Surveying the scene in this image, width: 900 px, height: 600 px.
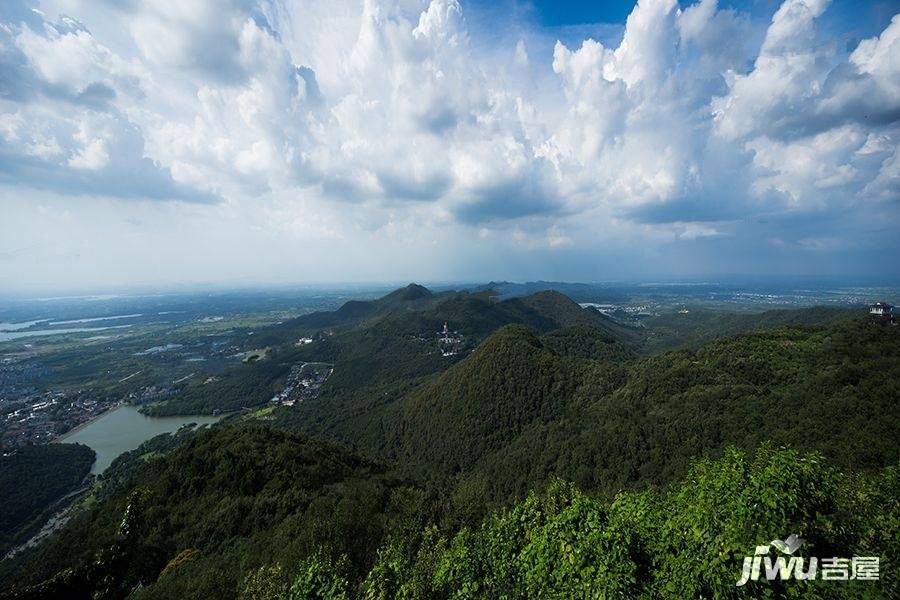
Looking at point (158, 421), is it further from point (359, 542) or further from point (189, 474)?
point (359, 542)

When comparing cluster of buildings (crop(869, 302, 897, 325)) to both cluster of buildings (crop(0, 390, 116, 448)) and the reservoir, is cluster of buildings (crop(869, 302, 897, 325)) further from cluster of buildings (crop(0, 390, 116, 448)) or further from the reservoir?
cluster of buildings (crop(0, 390, 116, 448))

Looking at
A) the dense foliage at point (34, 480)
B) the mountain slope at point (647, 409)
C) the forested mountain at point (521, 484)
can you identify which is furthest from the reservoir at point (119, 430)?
the mountain slope at point (647, 409)

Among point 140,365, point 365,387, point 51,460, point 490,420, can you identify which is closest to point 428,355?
point 365,387

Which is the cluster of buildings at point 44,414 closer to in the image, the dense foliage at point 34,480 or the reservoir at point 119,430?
the reservoir at point 119,430

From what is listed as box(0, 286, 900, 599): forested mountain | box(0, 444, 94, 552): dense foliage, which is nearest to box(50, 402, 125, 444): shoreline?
box(0, 444, 94, 552): dense foliage

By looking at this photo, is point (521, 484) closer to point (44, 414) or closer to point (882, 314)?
point (882, 314)
